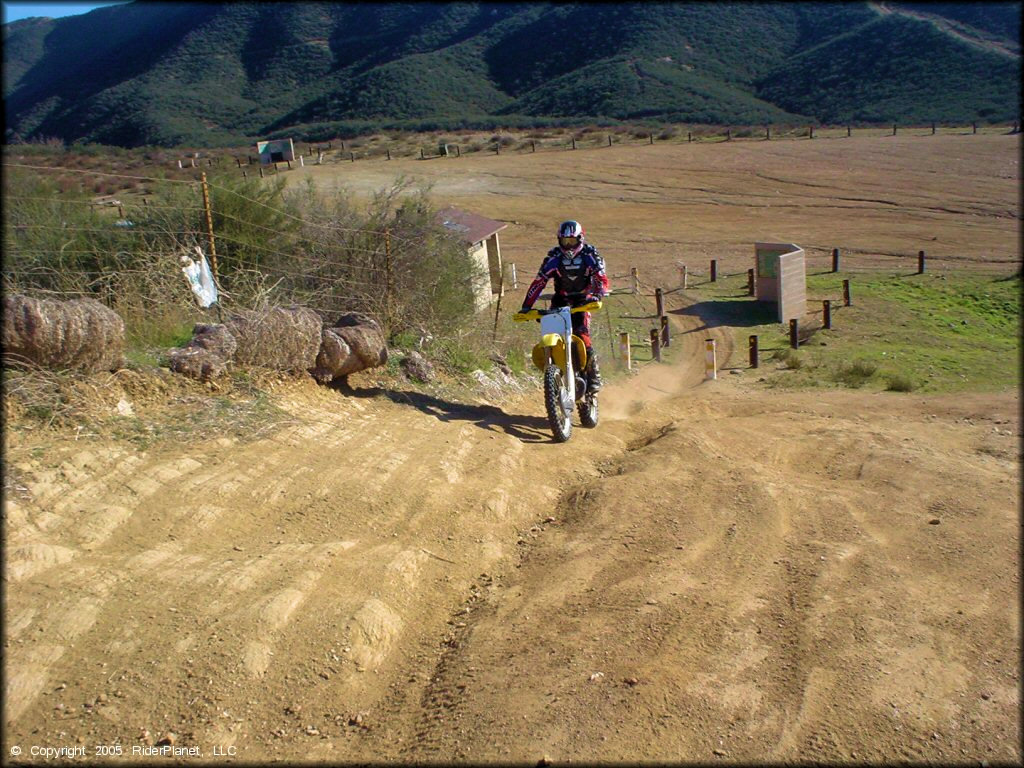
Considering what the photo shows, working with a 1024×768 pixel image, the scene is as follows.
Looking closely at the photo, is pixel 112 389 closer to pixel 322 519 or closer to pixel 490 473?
pixel 322 519

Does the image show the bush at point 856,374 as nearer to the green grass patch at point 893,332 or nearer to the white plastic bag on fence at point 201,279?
the green grass patch at point 893,332

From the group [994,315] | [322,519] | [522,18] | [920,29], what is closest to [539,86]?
[522,18]

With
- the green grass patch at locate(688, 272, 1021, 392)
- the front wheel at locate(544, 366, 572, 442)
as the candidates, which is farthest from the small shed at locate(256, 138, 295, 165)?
the front wheel at locate(544, 366, 572, 442)

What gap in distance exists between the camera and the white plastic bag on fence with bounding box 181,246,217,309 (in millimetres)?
9195

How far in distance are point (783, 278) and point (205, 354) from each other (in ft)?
55.6

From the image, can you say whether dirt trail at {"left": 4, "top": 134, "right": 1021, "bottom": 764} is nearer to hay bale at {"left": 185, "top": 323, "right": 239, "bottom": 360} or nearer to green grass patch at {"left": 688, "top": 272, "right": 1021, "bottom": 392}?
hay bale at {"left": 185, "top": 323, "right": 239, "bottom": 360}

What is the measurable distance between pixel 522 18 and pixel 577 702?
10608 centimetres

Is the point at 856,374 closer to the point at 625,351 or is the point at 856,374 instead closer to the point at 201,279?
the point at 625,351

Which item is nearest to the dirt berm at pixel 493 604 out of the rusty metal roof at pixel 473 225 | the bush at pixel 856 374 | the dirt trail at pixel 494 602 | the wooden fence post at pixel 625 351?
the dirt trail at pixel 494 602

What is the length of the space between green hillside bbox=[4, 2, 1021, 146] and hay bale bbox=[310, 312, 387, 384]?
5882 centimetres

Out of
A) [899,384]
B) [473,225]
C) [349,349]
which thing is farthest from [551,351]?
[473,225]

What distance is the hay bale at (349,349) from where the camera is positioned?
8.73 m

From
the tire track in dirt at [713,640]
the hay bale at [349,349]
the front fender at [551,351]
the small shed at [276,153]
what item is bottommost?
the tire track in dirt at [713,640]

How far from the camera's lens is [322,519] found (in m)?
5.98
